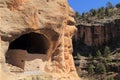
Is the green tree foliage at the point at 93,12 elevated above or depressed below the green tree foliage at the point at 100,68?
above

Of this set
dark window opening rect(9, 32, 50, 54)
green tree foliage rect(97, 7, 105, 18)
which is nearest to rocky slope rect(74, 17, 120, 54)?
green tree foliage rect(97, 7, 105, 18)

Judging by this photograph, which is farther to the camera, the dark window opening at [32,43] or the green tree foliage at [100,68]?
the green tree foliage at [100,68]

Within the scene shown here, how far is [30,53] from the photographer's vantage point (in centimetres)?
1655

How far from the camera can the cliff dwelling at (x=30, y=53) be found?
1566 cm

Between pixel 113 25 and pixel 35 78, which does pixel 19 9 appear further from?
pixel 113 25

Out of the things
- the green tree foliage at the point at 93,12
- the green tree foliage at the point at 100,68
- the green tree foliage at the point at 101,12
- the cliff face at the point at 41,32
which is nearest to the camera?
the cliff face at the point at 41,32

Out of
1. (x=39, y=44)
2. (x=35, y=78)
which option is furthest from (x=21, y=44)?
(x=35, y=78)

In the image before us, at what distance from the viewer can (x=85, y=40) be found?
78.1m

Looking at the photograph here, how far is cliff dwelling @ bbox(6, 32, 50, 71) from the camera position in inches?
617

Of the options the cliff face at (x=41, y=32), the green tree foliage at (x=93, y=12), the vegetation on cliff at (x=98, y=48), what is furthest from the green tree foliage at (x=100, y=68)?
the cliff face at (x=41, y=32)

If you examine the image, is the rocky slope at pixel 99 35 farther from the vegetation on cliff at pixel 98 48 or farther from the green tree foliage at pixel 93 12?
the green tree foliage at pixel 93 12

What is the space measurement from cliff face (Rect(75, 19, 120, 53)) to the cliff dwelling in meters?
59.6

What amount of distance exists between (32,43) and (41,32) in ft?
6.66

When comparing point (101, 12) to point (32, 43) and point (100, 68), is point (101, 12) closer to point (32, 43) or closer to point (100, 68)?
point (100, 68)
